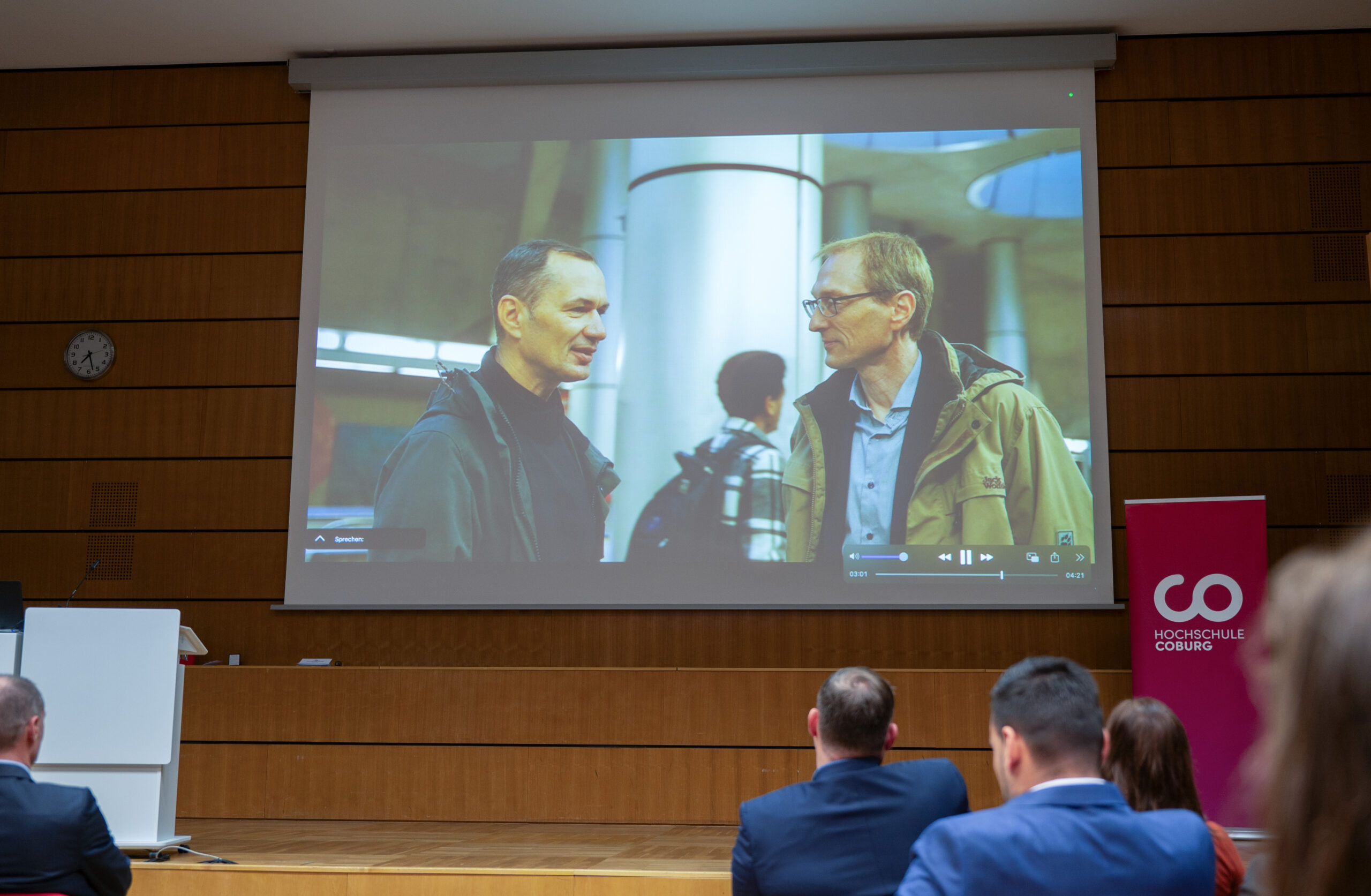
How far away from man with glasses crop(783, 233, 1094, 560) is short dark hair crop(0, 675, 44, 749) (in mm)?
4053

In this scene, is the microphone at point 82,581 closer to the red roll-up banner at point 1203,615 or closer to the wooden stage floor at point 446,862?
the wooden stage floor at point 446,862

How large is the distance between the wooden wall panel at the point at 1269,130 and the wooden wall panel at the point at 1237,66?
0.07 metres

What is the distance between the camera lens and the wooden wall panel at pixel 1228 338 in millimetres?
6070

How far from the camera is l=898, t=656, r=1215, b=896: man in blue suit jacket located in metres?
1.46

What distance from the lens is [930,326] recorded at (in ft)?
20.0

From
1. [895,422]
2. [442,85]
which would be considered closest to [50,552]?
[442,85]

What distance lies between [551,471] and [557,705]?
4.16ft

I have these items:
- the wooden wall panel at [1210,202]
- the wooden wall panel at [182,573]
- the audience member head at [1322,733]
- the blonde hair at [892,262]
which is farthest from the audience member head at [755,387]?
the audience member head at [1322,733]

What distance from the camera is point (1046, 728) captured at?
163cm

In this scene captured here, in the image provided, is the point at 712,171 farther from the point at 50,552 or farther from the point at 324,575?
the point at 50,552

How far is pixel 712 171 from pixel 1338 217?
347 cm

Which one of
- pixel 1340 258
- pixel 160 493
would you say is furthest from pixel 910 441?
pixel 160 493

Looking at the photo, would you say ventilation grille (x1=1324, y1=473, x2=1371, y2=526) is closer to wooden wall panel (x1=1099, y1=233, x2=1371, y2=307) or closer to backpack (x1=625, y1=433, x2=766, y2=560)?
wooden wall panel (x1=1099, y1=233, x2=1371, y2=307)

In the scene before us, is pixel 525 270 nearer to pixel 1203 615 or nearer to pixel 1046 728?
pixel 1203 615
